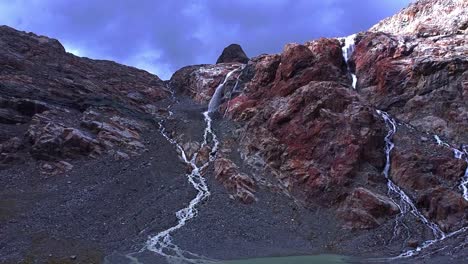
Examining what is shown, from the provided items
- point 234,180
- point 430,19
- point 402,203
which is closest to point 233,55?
point 430,19

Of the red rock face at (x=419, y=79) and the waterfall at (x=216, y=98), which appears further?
the waterfall at (x=216, y=98)

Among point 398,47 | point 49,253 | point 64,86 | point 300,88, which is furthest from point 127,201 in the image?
point 398,47

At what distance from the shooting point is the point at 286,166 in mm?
48875

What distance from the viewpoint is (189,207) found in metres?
43.5

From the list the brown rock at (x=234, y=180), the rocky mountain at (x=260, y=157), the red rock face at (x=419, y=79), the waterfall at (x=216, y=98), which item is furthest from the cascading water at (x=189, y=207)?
the red rock face at (x=419, y=79)

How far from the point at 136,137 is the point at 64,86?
15.0 meters

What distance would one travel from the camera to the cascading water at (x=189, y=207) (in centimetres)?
3341

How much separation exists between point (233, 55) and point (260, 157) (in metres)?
53.1

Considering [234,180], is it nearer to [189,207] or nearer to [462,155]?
[189,207]

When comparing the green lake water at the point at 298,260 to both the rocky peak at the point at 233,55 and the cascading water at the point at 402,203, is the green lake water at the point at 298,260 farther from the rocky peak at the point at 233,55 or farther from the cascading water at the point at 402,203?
the rocky peak at the point at 233,55

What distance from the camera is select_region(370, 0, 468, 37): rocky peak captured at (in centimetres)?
6072

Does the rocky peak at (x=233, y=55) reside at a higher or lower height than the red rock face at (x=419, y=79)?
higher

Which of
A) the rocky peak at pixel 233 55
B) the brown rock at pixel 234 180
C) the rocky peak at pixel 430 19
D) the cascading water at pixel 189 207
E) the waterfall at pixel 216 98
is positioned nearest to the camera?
the cascading water at pixel 189 207

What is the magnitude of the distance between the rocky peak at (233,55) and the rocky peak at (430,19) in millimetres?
31713
